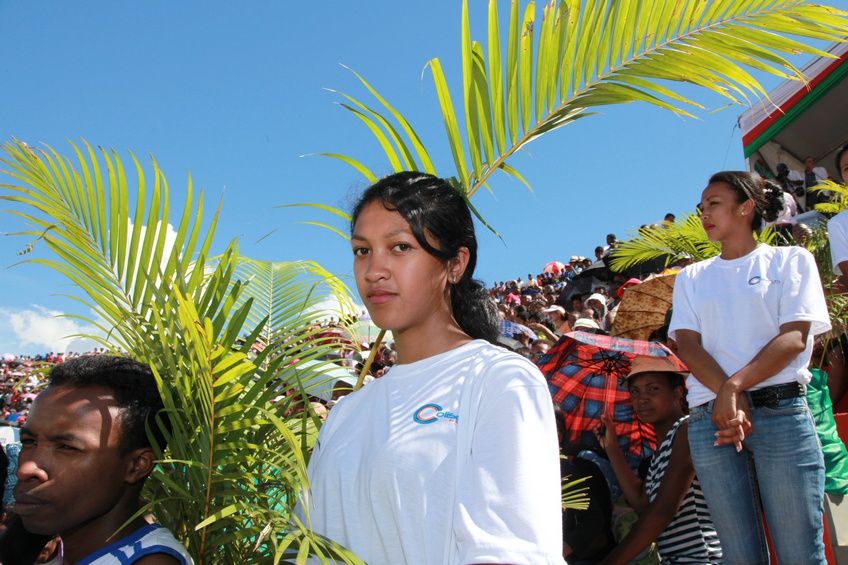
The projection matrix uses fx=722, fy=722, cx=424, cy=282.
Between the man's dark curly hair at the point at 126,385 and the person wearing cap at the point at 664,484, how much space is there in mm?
2080

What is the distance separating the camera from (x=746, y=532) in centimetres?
257

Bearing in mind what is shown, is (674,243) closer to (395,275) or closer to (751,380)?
(751,380)

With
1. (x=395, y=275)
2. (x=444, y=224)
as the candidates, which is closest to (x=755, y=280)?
(x=444, y=224)

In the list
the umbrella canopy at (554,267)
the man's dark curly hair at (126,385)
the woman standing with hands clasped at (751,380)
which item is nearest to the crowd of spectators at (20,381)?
the man's dark curly hair at (126,385)

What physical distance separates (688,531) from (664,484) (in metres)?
0.27

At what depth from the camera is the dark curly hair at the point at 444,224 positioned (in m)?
1.58

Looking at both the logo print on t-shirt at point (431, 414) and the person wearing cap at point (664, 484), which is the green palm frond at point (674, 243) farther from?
the logo print on t-shirt at point (431, 414)

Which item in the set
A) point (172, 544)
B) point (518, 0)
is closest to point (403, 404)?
point (172, 544)

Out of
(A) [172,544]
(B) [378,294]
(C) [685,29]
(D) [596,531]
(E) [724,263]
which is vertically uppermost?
(C) [685,29]

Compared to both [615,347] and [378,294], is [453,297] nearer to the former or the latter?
[378,294]

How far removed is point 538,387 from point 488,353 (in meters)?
0.17


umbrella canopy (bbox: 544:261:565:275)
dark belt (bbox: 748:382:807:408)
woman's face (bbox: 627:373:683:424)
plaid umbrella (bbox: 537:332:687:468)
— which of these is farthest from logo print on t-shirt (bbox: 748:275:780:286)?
umbrella canopy (bbox: 544:261:565:275)

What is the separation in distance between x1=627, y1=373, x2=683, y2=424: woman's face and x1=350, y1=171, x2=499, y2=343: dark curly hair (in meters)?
1.98

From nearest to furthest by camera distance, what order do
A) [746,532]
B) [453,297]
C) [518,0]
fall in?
[453,297] → [518,0] → [746,532]
